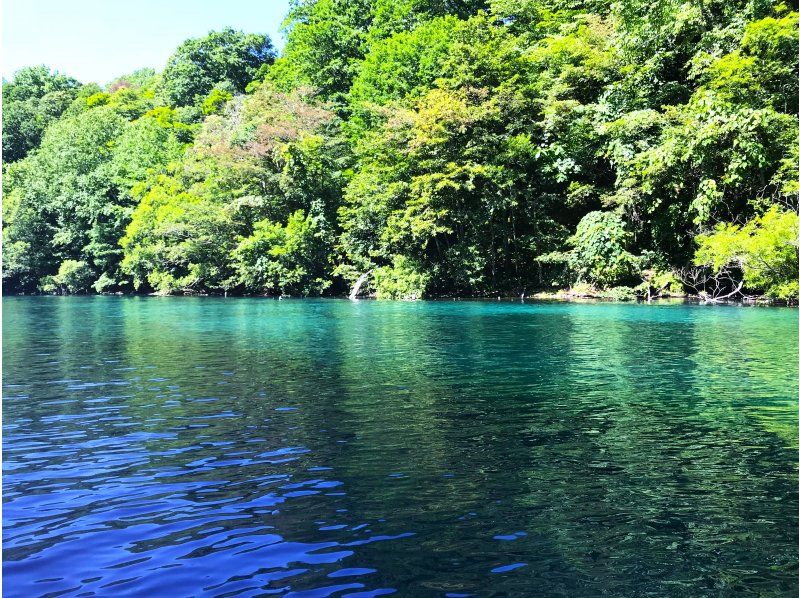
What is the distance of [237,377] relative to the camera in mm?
12570

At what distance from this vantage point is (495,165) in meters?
37.7

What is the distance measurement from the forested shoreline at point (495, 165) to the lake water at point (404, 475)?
19069 mm

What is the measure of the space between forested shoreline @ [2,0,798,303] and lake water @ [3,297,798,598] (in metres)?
19.1

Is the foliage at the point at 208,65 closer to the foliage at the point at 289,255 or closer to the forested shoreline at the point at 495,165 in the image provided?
the forested shoreline at the point at 495,165

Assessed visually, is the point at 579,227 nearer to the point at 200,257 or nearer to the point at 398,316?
the point at 398,316

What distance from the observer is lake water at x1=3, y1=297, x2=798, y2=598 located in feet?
15.0

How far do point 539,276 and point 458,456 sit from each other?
33.1 m

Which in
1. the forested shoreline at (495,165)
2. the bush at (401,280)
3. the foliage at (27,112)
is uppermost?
Answer: the foliage at (27,112)

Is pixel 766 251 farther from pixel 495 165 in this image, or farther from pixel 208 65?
pixel 208 65

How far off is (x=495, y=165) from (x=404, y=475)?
3262 cm

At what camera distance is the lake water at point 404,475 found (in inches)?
179

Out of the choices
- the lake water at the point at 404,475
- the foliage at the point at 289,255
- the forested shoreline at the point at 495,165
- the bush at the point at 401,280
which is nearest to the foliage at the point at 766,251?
the forested shoreline at the point at 495,165

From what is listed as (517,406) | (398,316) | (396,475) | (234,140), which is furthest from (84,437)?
(234,140)

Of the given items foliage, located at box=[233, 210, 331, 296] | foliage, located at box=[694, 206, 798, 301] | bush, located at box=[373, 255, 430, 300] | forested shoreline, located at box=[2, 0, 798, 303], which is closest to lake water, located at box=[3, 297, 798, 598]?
foliage, located at box=[694, 206, 798, 301]
